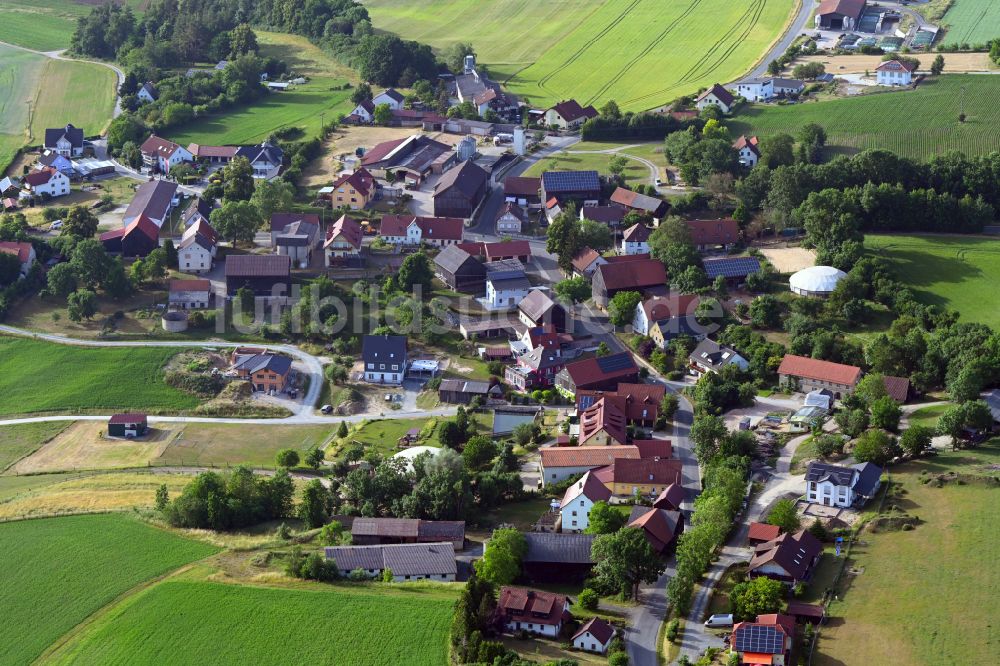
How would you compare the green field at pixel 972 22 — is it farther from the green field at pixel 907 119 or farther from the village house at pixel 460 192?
the village house at pixel 460 192

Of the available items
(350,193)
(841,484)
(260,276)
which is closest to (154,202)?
(350,193)

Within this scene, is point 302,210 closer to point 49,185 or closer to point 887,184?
point 49,185

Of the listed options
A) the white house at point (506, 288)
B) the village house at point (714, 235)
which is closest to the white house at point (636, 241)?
the village house at point (714, 235)

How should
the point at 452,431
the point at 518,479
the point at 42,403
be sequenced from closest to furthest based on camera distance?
the point at 518,479, the point at 452,431, the point at 42,403

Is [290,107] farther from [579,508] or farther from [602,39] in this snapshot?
[579,508]

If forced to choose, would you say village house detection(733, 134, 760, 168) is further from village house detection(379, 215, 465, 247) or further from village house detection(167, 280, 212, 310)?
village house detection(167, 280, 212, 310)

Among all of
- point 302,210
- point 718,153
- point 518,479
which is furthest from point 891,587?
point 302,210

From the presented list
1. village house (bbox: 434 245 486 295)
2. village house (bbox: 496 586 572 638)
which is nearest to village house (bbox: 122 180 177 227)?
village house (bbox: 434 245 486 295)
